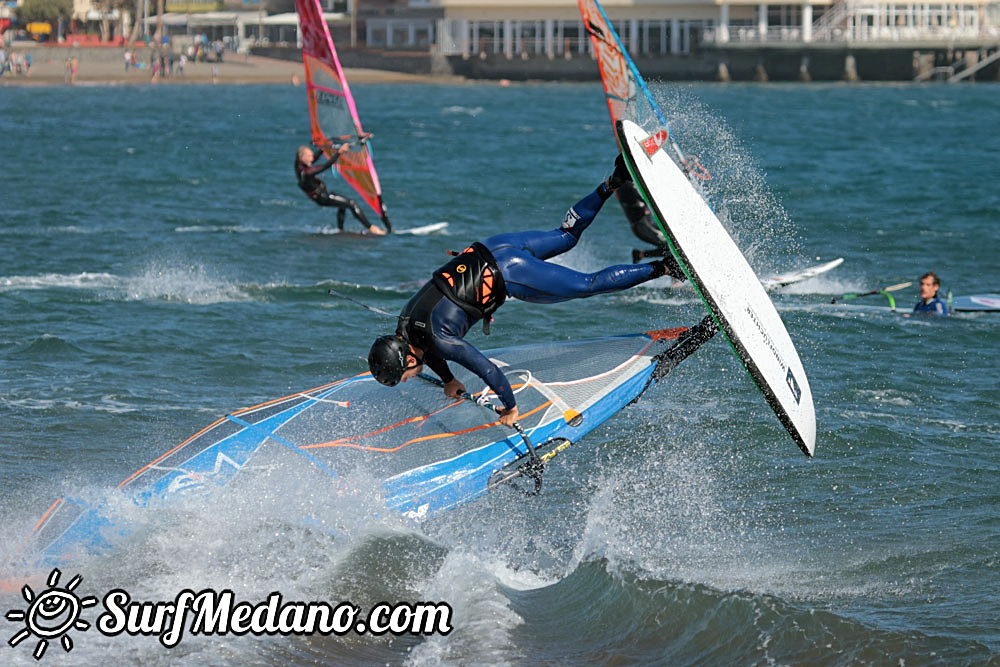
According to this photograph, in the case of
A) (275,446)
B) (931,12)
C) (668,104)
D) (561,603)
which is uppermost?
(931,12)

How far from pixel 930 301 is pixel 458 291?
28.6 ft

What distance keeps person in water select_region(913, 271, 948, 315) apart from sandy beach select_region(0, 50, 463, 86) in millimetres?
69060

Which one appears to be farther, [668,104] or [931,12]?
[931,12]

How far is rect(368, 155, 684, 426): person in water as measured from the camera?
7.91 metres

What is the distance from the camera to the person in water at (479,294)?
7.91 metres

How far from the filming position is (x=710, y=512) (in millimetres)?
9211

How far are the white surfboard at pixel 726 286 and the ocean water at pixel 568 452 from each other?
4.02 ft

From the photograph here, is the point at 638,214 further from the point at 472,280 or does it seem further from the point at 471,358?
the point at 471,358

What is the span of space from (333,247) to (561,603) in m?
13.1

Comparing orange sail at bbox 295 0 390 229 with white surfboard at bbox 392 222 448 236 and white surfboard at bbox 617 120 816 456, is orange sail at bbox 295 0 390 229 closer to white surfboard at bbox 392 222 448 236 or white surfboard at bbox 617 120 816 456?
white surfboard at bbox 392 222 448 236

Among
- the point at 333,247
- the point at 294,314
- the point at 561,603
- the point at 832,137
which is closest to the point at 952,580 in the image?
the point at 561,603

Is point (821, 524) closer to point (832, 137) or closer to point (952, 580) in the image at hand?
point (952, 580)

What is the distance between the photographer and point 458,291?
8023 mm

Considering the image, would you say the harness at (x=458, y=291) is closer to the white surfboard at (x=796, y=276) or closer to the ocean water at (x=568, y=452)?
the ocean water at (x=568, y=452)
